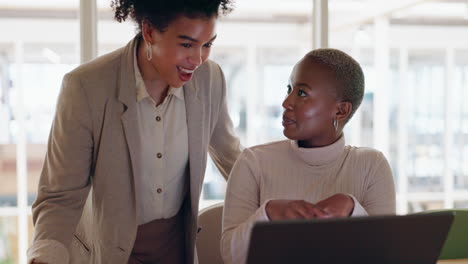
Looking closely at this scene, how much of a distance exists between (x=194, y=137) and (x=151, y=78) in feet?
0.71

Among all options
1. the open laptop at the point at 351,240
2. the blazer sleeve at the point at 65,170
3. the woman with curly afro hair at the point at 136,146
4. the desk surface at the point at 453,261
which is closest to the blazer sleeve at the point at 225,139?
the woman with curly afro hair at the point at 136,146

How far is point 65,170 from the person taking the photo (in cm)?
154

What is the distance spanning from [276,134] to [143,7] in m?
3.68

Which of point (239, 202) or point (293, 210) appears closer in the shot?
point (293, 210)

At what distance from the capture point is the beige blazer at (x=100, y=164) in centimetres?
154

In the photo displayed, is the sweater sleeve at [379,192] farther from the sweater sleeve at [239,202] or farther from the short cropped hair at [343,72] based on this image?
the sweater sleeve at [239,202]

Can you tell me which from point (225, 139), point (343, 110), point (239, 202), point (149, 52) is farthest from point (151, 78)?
point (343, 110)

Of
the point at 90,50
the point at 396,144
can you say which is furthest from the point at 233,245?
the point at 396,144

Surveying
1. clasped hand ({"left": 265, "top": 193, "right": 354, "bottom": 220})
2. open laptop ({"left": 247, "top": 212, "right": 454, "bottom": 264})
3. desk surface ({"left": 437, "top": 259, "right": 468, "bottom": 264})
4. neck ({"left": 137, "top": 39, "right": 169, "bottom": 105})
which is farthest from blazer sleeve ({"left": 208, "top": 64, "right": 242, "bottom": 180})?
open laptop ({"left": 247, "top": 212, "right": 454, "bottom": 264})

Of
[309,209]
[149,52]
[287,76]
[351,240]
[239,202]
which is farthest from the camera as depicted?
[287,76]

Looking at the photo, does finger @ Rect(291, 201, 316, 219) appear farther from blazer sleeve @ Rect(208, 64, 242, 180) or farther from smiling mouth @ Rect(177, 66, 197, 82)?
blazer sleeve @ Rect(208, 64, 242, 180)

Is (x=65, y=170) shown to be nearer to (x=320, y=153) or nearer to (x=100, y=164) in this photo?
(x=100, y=164)

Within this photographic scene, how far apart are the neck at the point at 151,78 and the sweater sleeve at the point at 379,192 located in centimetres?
65

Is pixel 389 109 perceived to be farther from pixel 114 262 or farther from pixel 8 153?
pixel 114 262
